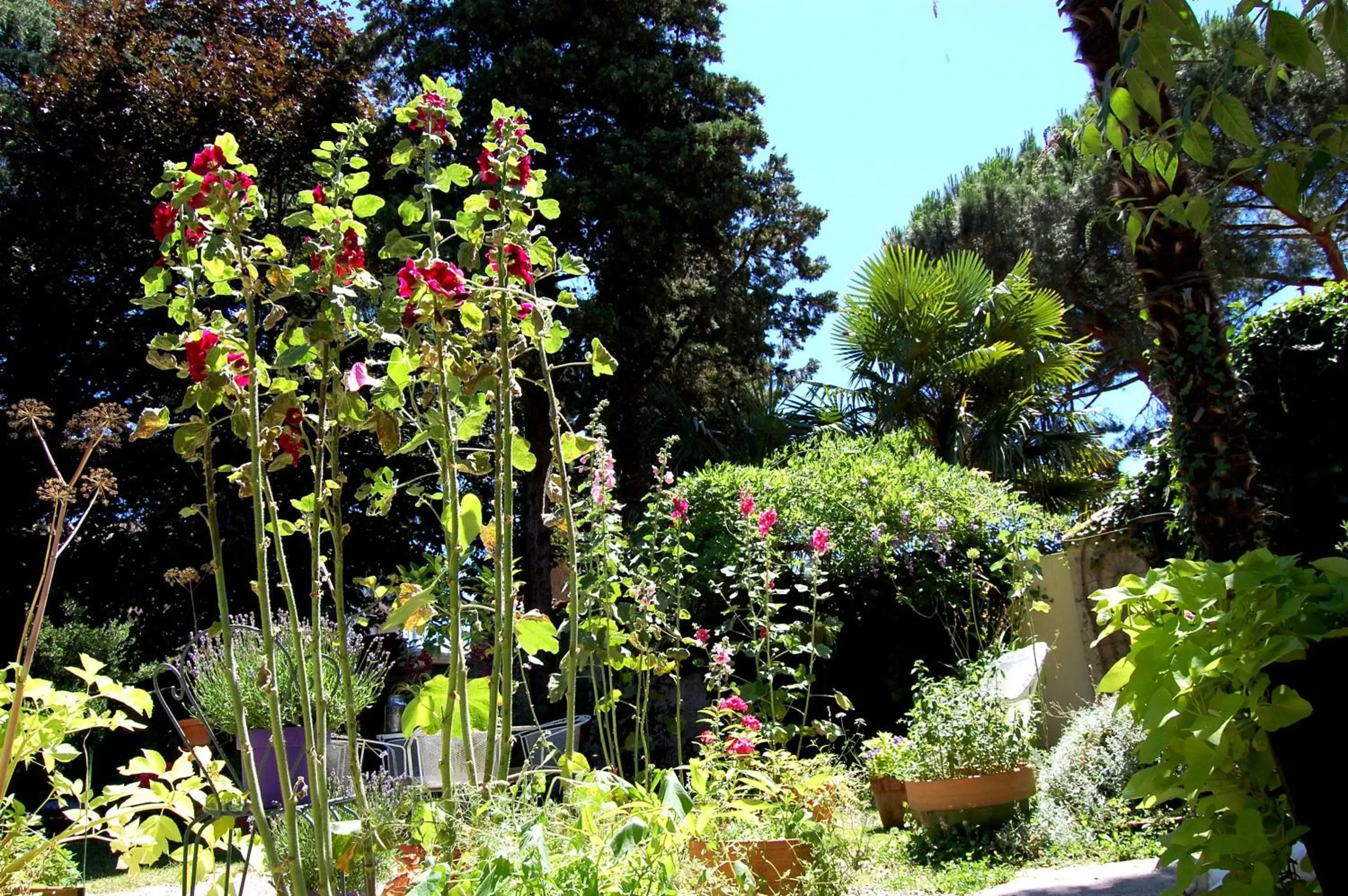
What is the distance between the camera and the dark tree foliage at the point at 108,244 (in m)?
8.62

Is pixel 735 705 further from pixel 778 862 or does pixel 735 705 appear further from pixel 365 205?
pixel 365 205

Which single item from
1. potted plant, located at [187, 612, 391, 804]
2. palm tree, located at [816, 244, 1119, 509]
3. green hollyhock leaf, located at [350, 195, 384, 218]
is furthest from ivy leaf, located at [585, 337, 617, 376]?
palm tree, located at [816, 244, 1119, 509]

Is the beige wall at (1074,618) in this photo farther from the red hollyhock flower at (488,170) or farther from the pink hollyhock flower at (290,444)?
the pink hollyhock flower at (290,444)

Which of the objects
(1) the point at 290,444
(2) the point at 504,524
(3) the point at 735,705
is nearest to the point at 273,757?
(3) the point at 735,705

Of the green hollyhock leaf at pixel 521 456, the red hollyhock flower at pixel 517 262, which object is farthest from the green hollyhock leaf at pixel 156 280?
the green hollyhock leaf at pixel 521 456

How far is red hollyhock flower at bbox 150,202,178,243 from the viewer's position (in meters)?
1.80

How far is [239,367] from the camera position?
187 centimetres

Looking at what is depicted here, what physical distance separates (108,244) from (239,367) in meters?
8.65

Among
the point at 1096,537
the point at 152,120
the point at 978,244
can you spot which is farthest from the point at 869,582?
the point at 978,244

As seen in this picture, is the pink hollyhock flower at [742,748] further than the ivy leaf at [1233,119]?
Yes

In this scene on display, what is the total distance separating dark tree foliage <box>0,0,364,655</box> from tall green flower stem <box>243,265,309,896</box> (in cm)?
735

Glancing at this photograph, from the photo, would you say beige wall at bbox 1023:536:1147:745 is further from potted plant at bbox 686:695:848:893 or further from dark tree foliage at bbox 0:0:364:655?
dark tree foliage at bbox 0:0:364:655

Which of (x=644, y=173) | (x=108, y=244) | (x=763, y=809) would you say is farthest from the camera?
(x=644, y=173)

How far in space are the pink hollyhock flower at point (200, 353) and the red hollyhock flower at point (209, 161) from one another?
0.97 feet
